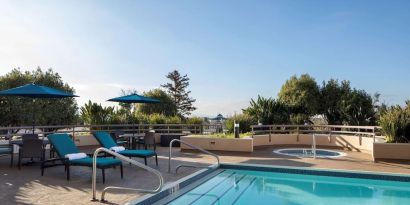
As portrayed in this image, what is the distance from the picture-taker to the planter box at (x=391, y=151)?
10172 millimetres

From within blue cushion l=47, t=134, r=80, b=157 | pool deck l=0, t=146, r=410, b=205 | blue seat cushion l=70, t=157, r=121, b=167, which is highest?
blue cushion l=47, t=134, r=80, b=157

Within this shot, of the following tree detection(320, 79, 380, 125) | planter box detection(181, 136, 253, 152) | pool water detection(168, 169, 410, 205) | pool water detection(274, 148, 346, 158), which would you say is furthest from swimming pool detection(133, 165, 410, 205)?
tree detection(320, 79, 380, 125)

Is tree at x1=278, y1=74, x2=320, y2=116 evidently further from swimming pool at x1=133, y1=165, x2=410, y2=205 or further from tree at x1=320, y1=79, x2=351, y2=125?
swimming pool at x1=133, y1=165, x2=410, y2=205

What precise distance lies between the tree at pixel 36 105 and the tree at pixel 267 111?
45.7 ft

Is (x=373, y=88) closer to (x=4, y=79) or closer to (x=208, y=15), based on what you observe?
(x=208, y=15)

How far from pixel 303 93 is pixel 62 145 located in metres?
27.7

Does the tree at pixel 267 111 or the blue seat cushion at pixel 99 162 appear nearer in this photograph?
the blue seat cushion at pixel 99 162

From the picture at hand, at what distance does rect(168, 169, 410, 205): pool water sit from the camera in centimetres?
678

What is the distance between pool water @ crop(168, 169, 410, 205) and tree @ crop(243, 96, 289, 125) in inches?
359

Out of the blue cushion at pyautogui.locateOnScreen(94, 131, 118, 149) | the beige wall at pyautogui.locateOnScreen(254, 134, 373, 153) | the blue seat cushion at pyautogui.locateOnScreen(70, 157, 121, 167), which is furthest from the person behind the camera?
the beige wall at pyautogui.locateOnScreen(254, 134, 373, 153)

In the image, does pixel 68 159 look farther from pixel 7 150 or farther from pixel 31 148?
pixel 7 150

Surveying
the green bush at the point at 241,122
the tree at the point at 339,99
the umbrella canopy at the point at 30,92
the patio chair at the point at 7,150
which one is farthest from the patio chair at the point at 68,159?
the tree at the point at 339,99

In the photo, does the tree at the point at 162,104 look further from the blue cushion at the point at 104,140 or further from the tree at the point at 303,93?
the blue cushion at the point at 104,140

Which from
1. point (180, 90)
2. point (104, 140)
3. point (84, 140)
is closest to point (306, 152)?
point (104, 140)
